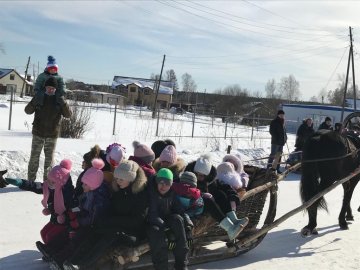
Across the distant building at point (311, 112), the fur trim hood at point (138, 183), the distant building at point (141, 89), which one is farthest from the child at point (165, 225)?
the distant building at point (141, 89)

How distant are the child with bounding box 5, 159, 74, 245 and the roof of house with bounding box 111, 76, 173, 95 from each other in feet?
249

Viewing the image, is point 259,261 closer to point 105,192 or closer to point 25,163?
point 105,192

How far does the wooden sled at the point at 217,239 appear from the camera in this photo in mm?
3877

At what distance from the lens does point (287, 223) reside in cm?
717

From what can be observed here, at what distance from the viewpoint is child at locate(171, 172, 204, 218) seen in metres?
4.39

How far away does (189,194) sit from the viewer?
4.38 meters

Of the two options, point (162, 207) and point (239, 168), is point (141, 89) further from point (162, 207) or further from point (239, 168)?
point (162, 207)

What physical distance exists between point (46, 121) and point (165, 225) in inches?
162

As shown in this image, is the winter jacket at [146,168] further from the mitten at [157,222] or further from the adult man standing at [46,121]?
the adult man standing at [46,121]

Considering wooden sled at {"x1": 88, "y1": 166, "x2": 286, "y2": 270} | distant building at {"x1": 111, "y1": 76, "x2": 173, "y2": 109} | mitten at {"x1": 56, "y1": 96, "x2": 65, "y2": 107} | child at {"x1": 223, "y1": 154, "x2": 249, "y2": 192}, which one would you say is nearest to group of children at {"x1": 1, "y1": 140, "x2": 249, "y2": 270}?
wooden sled at {"x1": 88, "y1": 166, "x2": 286, "y2": 270}

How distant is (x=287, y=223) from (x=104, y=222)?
4.11 m

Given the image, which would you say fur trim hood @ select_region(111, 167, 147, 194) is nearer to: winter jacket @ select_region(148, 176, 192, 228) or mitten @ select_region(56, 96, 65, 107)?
winter jacket @ select_region(148, 176, 192, 228)

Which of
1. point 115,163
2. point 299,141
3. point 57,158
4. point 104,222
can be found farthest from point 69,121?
point 104,222

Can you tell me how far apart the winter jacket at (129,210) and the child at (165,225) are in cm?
10
